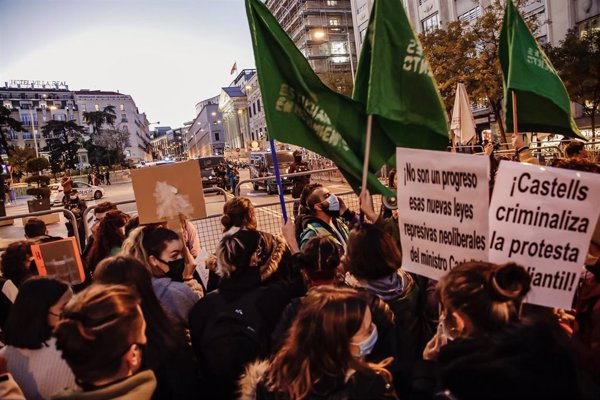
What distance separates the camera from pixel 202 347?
264 cm

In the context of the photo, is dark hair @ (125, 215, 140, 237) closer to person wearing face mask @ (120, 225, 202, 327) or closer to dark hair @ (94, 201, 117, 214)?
dark hair @ (94, 201, 117, 214)

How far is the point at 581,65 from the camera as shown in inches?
778

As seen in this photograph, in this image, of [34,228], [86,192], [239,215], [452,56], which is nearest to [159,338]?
[239,215]

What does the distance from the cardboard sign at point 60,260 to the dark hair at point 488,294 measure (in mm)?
3766

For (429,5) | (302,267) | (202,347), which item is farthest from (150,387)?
(429,5)

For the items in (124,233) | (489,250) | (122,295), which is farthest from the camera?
(124,233)

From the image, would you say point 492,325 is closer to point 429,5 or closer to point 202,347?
point 202,347

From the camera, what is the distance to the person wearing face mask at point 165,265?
A: 2.97 metres


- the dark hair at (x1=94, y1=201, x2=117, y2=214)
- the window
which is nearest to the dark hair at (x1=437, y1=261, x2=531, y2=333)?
the dark hair at (x1=94, y1=201, x2=117, y2=214)

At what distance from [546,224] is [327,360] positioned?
5.01 ft

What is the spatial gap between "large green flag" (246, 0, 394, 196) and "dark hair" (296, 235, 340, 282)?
0.64 metres

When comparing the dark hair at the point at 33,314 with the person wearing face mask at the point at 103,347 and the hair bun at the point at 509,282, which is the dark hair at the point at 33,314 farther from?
the hair bun at the point at 509,282

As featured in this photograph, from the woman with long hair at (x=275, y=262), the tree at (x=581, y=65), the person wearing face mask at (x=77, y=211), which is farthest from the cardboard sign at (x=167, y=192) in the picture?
the tree at (x=581, y=65)

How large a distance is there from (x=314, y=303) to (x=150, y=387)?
765 millimetres
